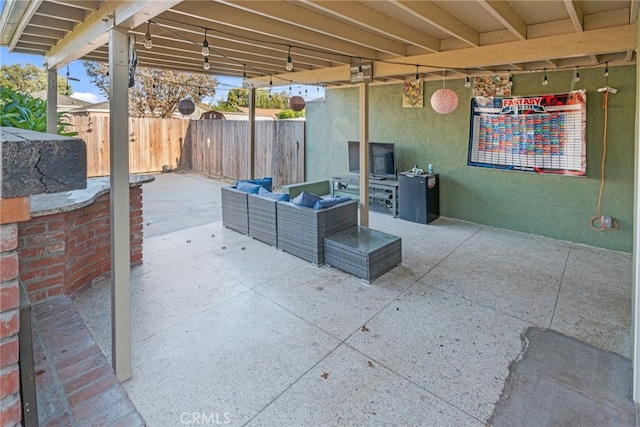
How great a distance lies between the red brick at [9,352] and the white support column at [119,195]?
5.21ft

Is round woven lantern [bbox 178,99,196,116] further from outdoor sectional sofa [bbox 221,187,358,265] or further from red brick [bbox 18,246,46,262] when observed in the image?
red brick [bbox 18,246,46,262]

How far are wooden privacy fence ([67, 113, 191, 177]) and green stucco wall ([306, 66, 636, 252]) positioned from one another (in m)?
6.28

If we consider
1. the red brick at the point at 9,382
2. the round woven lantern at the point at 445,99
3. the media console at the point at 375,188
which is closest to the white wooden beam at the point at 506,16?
the round woven lantern at the point at 445,99

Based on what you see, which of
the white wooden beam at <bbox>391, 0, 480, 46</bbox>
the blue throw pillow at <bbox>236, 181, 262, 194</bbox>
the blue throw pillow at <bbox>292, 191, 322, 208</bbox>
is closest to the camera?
the white wooden beam at <bbox>391, 0, 480, 46</bbox>

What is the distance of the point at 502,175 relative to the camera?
225 inches

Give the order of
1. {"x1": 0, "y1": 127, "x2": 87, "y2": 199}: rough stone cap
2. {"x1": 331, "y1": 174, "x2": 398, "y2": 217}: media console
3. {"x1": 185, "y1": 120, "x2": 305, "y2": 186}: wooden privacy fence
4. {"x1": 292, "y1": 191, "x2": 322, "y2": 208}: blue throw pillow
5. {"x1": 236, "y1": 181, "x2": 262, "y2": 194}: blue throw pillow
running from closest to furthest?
{"x1": 0, "y1": 127, "x2": 87, "y2": 199}: rough stone cap
{"x1": 292, "y1": 191, "x2": 322, "y2": 208}: blue throw pillow
{"x1": 236, "y1": 181, "x2": 262, "y2": 194}: blue throw pillow
{"x1": 331, "y1": 174, "x2": 398, "y2": 217}: media console
{"x1": 185, "y1": 120, "x2": 305, "y2": 186}: wooden privacy fence

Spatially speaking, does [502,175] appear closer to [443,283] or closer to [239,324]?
[443,283]

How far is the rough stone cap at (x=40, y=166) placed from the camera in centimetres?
67

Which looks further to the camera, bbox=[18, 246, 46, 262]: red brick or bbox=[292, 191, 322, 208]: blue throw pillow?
bbox=[292, 191, 322, 208]: blue throw pillow

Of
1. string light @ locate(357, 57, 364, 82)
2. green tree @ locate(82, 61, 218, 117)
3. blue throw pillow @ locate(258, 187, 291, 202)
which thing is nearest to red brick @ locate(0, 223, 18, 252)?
blue throw pillow @ locate(258, 187, 291, 202)

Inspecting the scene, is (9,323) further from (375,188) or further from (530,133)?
(375,188)

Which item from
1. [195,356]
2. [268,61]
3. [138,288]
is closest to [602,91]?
[268,61]

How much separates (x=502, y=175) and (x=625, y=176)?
4.94 feet

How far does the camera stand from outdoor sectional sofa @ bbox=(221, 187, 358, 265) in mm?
4211
